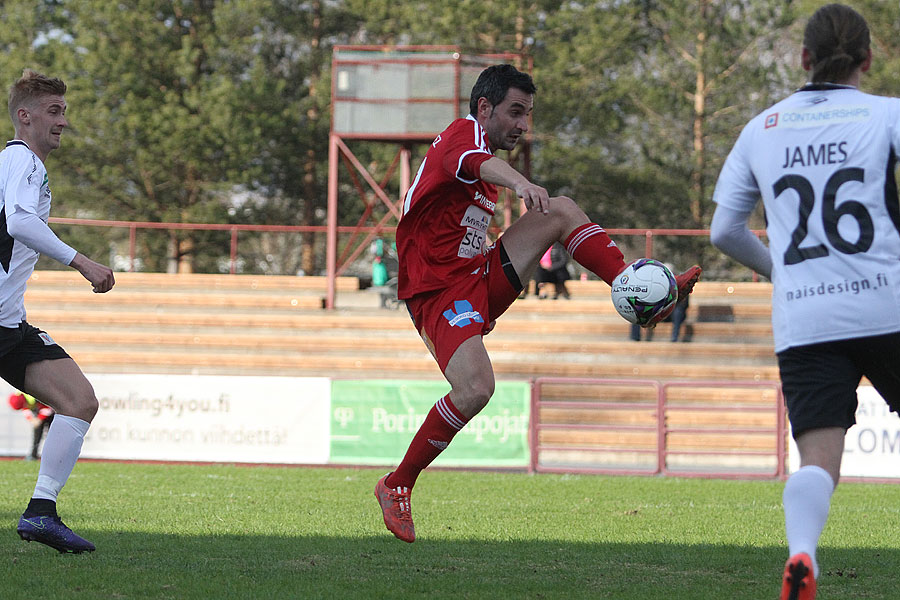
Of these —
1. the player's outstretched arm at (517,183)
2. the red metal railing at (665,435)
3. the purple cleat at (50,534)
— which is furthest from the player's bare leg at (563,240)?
the red metal railing at (665,435)

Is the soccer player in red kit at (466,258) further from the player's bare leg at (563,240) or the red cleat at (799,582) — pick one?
the red cleat at (799,582)

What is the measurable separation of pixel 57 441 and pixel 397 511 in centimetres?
170

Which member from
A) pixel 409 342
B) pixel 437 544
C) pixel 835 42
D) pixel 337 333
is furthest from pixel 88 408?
pixel 337 333

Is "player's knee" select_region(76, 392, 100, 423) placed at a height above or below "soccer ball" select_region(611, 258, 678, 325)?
below

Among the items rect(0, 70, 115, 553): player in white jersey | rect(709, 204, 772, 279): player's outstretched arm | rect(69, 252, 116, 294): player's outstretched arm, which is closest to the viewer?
Answer: rect(709, 204, 772, 279): player's outstretched arm

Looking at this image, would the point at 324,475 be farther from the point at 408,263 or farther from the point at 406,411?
the point at 408,263

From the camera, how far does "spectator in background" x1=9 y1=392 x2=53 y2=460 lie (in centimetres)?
1454

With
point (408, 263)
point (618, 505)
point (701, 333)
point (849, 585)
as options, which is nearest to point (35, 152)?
point (408, 263)

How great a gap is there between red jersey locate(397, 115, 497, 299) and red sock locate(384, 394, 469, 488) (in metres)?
0.61

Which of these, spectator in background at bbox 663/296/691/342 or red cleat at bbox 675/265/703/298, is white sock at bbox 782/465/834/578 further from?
spectator in background at bbox 663/296/691/342

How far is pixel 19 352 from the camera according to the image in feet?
18.6

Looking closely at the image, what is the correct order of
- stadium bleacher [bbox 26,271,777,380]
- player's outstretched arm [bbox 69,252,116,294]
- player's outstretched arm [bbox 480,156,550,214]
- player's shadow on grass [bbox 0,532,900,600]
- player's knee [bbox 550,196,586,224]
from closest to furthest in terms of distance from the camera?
1. player's shadow on grass [bbox 0,532,900,600]
2. player's outstretched arm [bbox 480,156,550,214]
3. player's outstretched arm [bbox 69,252,116,294]
4. player's knee [bbox 550,196,586,224]
5. stadium bleacher [bbox 26,271,777,380]

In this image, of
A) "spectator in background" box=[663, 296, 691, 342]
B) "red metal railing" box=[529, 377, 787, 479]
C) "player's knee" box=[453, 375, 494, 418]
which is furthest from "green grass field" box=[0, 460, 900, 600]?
"spectator in background" box=[663, 296, 691, 342]

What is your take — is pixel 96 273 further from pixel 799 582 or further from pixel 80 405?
pixel 799 582
